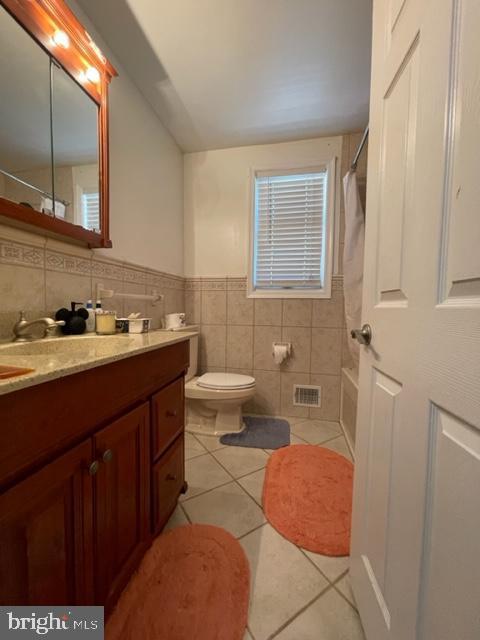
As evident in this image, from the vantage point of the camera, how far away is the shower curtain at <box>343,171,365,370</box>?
172cm

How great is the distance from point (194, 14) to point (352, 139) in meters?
1.40

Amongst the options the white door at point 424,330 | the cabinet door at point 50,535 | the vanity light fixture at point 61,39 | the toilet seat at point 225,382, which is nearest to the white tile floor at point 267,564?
the white door at point 424,330

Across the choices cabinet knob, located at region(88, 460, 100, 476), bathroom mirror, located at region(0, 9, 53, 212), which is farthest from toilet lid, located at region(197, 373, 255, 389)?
bathroom mirror, located at region(0, 9, 53, 212)

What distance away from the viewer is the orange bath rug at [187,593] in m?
0.77

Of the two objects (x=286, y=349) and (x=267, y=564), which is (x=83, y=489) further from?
(x=286, y=349)

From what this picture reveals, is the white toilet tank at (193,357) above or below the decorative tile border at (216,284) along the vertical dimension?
below

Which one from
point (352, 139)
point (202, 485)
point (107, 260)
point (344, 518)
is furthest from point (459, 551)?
point (352, 139)

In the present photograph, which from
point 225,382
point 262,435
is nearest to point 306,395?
point 262,435

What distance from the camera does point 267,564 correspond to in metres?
0.99

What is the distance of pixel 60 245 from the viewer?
116 centimetres

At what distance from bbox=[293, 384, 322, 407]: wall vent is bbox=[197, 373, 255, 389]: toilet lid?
0.55m

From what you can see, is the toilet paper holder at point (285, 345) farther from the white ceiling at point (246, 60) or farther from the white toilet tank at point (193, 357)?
the white ceiling at point (246, 60)

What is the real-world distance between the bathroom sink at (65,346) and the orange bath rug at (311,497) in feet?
3.41

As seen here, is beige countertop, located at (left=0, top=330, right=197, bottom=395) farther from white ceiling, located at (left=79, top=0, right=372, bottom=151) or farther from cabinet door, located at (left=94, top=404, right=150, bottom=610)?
white ceiling, located at (left=79, top=0, right=372, bottom=151)
